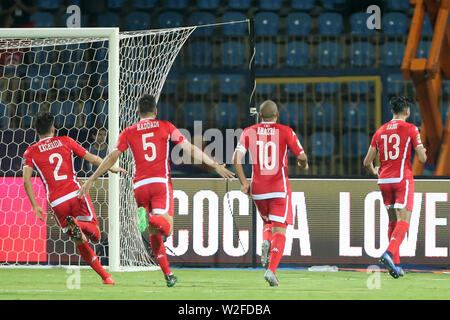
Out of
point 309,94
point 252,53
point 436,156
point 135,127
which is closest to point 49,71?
point 309,94

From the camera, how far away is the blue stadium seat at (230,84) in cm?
1380

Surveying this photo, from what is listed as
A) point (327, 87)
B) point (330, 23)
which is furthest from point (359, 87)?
point (330, 23)

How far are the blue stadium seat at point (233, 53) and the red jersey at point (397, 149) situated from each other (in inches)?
217

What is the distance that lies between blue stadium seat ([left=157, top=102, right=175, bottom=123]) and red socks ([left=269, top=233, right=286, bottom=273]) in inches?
233

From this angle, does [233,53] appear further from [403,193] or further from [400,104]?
[403,193]

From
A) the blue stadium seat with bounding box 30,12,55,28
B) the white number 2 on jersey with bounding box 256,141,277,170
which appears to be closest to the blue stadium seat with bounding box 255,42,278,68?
the blue stadium seat with bounding box 30,12,55,28

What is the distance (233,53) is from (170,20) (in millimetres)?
1509

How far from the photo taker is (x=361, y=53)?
45.9 feet

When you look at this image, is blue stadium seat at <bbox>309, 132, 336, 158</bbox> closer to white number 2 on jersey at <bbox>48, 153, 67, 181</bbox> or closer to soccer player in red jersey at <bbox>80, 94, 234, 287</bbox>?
Answer: soccer player in red jersey at <bbox>80, 94, 234, 287</bbox>

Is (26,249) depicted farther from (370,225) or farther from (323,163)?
(323,163)

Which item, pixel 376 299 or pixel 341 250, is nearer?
pixel 376 299

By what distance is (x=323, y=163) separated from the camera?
12.8 meters

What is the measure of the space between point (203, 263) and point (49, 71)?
208 inches

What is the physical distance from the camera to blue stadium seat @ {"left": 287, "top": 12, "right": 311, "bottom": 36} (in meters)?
14.9
